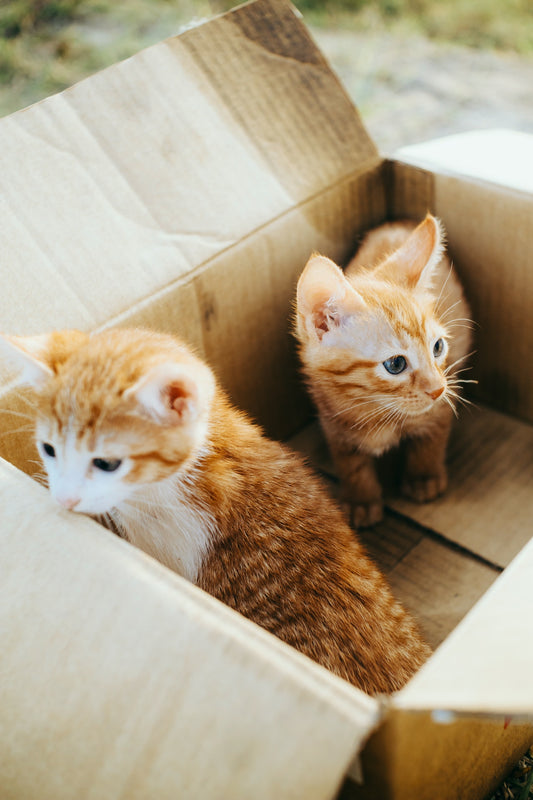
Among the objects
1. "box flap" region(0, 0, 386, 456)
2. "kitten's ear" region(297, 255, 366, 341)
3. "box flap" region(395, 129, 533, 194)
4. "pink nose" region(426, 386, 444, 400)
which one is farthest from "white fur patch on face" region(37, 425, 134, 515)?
"box flap" region(395, 129, 533, 194)

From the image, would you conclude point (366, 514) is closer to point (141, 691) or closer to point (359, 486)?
point (359, 486)

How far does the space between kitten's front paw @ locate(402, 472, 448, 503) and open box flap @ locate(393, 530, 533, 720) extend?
2.58 ft

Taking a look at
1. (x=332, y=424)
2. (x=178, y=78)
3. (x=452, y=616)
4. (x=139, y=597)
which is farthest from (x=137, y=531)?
(x=178, y=78)

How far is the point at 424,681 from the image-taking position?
0.70 meters

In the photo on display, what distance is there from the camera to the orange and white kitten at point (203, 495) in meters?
0.98

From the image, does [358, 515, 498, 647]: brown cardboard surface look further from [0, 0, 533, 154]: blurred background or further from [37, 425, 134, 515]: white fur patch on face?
[0, 0, 533, 154]: blurred background

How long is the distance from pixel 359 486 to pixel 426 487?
0.55 ft

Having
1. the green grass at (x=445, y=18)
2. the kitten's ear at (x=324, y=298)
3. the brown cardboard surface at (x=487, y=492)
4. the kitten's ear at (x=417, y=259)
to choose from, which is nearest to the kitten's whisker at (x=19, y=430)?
the kitten's ear at (x=324, y=298)

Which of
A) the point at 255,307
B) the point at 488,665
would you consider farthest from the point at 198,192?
the point at 488,665

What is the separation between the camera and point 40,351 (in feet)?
3.45

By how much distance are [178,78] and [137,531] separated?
2.87ft

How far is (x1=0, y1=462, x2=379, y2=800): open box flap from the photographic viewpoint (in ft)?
2.22

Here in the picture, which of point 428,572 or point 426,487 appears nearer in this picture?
point 428,572

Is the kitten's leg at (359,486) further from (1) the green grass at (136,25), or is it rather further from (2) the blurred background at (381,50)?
(1) the green grass at (136,25)
